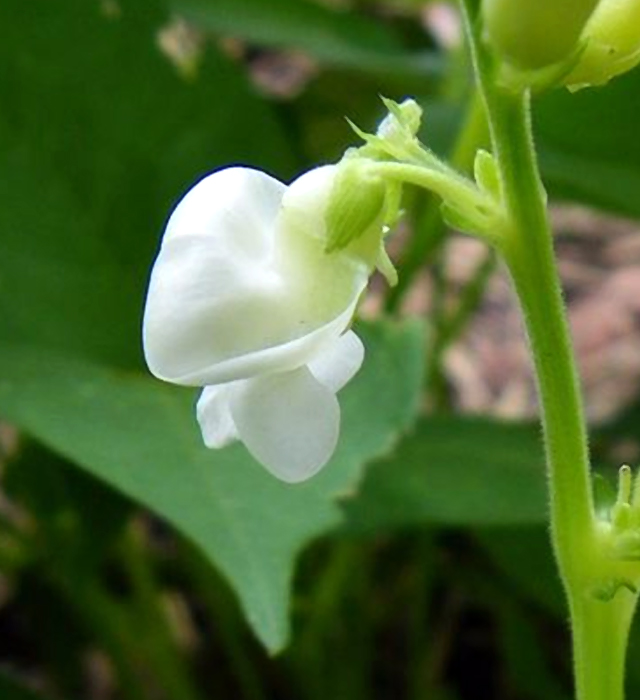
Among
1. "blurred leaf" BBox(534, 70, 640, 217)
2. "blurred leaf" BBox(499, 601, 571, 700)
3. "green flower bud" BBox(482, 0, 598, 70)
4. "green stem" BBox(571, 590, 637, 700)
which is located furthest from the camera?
"blurred leaf" BBox(499, 601, 571, 700)

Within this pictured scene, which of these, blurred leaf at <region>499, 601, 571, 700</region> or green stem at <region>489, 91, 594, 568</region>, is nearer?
green stem at <region>489, 91, 594, 568</region>

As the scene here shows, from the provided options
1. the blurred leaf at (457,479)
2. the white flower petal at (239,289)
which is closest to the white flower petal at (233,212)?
the white flower petal at (239,289)

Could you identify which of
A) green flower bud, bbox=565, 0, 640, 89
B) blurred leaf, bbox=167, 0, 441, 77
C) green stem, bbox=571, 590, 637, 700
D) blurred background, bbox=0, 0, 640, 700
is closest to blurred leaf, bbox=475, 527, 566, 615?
blurred background, bbox=0, 0, 640, 700

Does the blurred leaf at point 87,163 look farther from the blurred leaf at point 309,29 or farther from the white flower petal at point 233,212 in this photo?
the white flower petal at point 233,212

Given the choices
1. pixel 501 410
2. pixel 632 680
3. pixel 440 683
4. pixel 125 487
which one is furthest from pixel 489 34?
pixel 501 410

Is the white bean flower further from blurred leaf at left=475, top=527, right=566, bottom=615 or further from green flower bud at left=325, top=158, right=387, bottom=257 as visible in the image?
blurred leaf at left=475, top=527, right=566, bottom=615

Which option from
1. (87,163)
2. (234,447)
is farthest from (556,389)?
(87,163)

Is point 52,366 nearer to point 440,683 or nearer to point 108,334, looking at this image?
point 108,334
